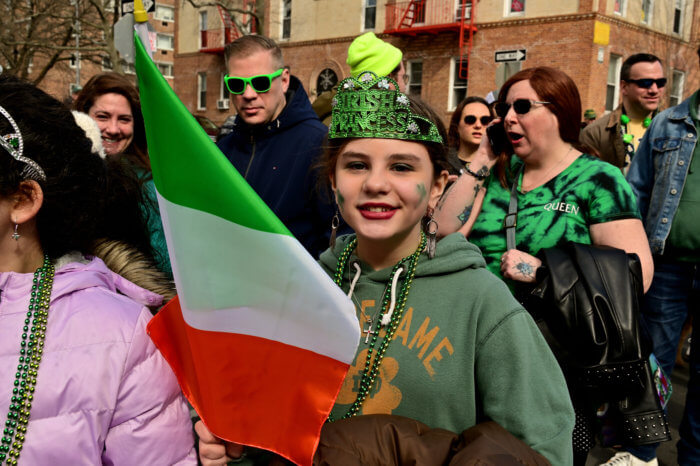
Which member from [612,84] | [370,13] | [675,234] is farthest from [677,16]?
[675,234]

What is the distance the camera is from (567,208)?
2725mm

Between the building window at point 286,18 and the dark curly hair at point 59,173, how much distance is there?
26.4 m

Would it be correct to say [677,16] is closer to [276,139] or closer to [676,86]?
[676,86]

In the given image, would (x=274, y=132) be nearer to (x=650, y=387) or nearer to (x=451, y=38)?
(x=650, y=387)

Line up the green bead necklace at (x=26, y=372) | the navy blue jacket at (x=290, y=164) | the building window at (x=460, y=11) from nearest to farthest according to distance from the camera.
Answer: the green bead necklace at (x=26, y=372) → the navy blue jacket at (x=290, y=164) → the building window at (x=460, y=11)

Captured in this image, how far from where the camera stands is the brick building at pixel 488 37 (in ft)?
64.0

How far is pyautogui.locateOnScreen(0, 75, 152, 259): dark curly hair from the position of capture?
5.08 ft

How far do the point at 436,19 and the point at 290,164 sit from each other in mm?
20510

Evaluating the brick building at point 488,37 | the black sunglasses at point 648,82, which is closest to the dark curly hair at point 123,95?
the black sunglasses at point 648,82

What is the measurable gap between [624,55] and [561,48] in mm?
2438

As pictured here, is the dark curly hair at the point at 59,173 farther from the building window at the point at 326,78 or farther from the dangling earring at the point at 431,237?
the building window at the point at 326,78

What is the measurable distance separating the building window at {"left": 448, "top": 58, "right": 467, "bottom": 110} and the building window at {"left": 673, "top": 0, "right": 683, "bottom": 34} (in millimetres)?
7505

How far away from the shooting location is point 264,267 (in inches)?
52.5

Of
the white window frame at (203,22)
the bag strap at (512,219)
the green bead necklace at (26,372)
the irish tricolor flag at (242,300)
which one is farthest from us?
the white window frame at (203,22)
